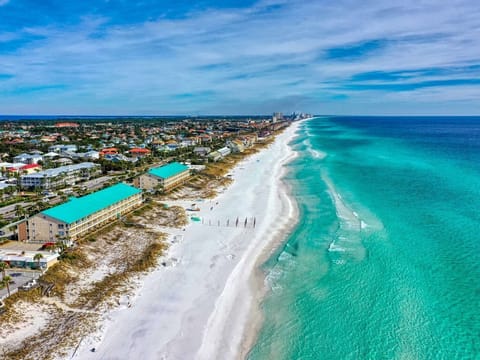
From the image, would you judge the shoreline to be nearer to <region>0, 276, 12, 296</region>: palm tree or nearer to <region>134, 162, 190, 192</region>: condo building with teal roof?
<region>0, 276, 12, 296</region>: palm tree

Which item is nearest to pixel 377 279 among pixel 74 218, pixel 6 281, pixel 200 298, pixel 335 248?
pixel 335 248

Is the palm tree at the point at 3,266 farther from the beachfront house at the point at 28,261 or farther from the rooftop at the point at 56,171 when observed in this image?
the rooftop at the point at 56,171

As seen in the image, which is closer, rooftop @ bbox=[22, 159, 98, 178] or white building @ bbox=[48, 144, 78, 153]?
rooftop @ bbox=[22, 159, 98, 178]

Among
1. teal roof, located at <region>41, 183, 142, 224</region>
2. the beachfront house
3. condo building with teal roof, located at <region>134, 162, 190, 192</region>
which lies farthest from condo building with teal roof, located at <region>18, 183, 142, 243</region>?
condo building with teal roof, located at <region>134, 162, 190, 192</region>

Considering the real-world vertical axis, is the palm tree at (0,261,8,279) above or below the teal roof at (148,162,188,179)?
below

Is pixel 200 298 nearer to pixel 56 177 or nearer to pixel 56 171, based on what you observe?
pixel 56 177

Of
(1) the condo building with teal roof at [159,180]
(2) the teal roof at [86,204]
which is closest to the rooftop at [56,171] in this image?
(1) the condo building with teal roof at [159,180]
